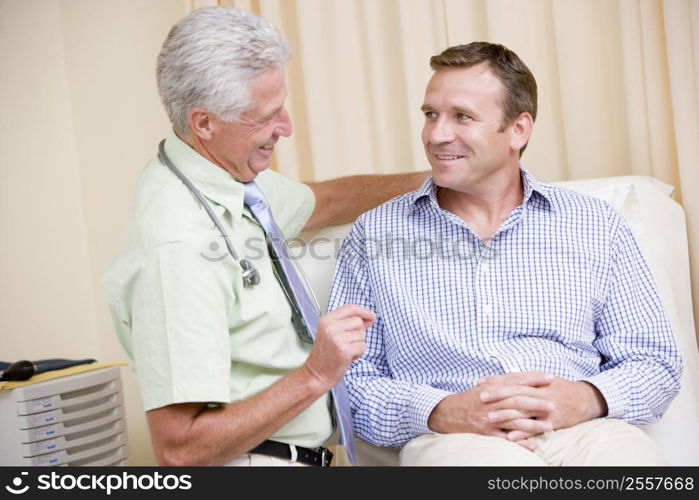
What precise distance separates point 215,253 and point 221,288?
0.06 metres

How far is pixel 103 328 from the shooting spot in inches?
127

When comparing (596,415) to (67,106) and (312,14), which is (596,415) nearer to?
(312,14)

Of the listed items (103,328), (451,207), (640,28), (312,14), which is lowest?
(103,328)

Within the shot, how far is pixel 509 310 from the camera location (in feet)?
5.88

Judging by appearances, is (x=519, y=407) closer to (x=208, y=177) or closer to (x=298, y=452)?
(x=298, y=452)

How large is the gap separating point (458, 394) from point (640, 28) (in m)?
1.14

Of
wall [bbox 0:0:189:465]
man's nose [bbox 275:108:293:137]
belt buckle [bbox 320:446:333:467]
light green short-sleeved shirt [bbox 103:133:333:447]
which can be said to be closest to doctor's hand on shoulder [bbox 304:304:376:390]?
light green short-sleeved shirt [bbox 103:133:333:447]

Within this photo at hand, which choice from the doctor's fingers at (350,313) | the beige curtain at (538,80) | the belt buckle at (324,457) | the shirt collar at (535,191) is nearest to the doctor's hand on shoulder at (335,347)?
the doctor's fingers at (350,313)

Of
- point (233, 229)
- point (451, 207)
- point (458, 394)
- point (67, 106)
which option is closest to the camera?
point (233, 229)

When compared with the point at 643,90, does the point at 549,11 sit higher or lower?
higher

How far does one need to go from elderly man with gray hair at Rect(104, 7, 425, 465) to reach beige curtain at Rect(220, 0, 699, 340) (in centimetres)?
100

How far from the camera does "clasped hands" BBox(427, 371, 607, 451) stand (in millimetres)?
1615

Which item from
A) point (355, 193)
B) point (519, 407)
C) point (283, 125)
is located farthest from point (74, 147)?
point (519, 407)
